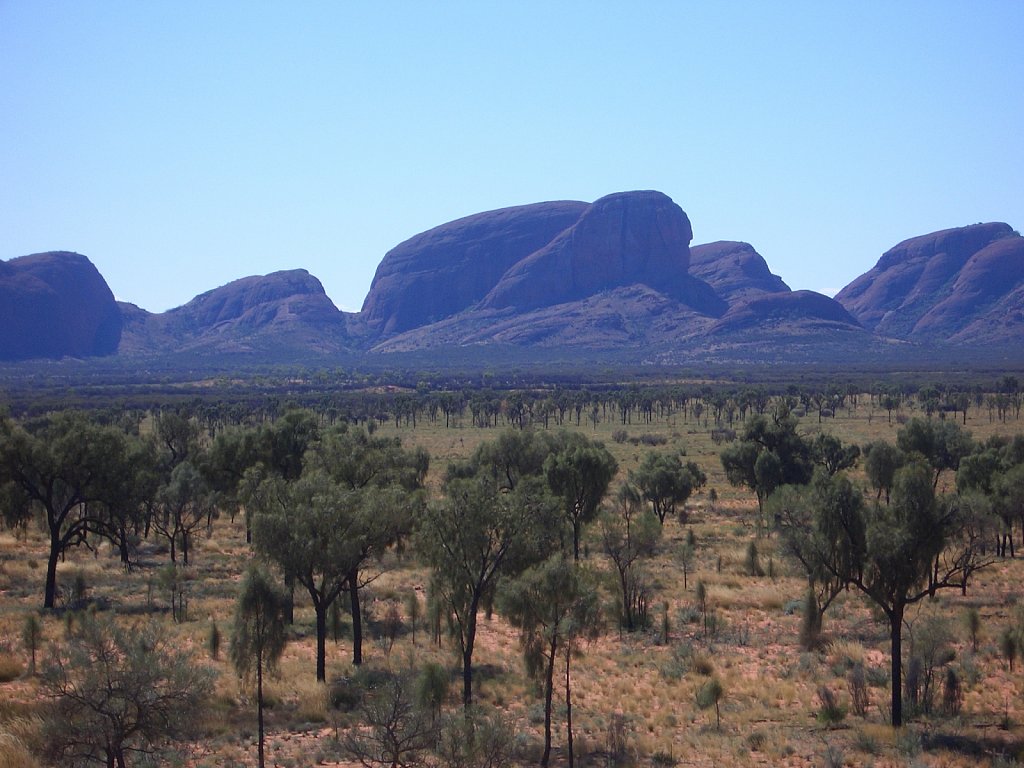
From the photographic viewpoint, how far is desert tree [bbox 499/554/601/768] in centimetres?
1684

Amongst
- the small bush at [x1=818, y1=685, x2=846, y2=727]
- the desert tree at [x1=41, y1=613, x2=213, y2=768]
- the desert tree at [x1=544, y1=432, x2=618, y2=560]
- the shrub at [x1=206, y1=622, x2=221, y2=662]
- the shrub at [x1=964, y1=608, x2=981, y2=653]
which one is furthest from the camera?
the desert tree at [x1=544, y1=432, x2=618, y2=560]

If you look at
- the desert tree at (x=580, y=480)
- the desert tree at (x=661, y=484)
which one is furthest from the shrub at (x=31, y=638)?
the desert tree at (x=661, y=484)

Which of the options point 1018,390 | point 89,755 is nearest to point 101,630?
point 89,755

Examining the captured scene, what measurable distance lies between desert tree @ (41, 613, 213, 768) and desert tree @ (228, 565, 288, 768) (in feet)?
17.3

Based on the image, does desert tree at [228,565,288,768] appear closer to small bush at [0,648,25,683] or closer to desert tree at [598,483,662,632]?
small bush at [0,648,25,683]

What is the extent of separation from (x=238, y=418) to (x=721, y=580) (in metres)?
Result: 86.6

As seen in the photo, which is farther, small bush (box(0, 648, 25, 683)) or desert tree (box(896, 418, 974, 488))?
desert tree (box(896, 418, 974, 488))

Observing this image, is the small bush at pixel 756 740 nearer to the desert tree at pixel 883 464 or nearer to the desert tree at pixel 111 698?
the desert tree at pixel 111 698

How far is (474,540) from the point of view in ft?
62.5

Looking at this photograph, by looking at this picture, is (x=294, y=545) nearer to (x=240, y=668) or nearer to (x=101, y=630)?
(x=240, y=668)

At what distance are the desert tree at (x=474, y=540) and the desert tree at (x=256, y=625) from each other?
342 centimetres

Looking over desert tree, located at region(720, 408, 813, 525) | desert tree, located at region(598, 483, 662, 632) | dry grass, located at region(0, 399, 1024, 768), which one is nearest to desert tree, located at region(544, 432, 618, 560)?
dry grass, located at region(0, 399, 1024, 768)

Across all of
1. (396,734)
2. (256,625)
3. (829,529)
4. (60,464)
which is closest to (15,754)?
(256,625)

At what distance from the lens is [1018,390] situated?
423 ft
